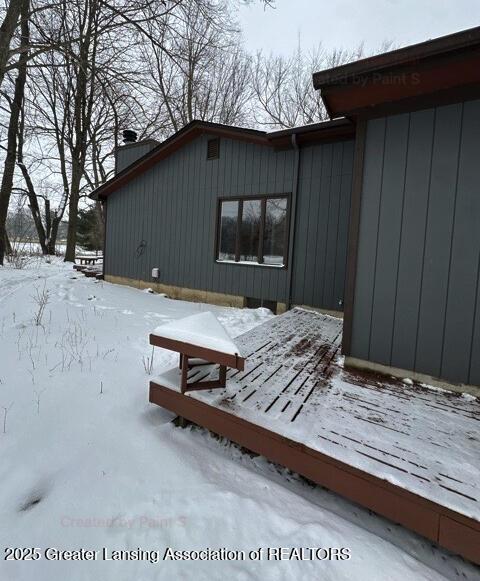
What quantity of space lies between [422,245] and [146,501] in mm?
2813

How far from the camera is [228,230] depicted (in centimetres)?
679

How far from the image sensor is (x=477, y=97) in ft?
8.06

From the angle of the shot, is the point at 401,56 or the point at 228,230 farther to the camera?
the point at 228,230

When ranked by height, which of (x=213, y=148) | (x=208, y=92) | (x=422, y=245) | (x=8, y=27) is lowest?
(x=422, y=245)

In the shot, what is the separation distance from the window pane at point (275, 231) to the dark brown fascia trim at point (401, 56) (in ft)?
11.0

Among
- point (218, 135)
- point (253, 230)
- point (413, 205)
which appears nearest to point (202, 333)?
point (413, 205)

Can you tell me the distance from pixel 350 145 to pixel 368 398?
173 inches

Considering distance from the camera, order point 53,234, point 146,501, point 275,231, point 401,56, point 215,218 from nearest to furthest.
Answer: point 146,501 → point 401,56 → point 275,231 → point 215,218 → point 53,234

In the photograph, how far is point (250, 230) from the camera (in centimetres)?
643

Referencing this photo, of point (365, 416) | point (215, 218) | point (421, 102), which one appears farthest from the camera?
point (215, 218)

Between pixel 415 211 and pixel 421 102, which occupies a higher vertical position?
pixel 421 102

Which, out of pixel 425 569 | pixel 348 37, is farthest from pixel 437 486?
pixel 348 37

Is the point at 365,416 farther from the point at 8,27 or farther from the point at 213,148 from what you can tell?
the point at 8,27

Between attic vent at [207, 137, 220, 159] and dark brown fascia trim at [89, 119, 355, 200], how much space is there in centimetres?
16
